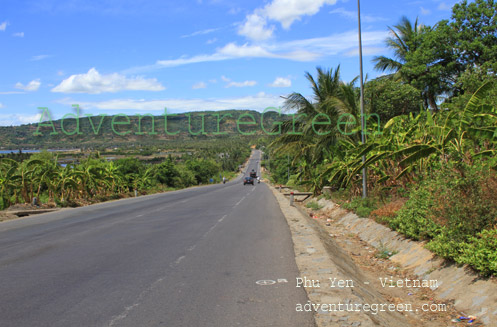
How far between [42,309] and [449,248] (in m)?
6.45

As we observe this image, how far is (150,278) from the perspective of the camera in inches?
291

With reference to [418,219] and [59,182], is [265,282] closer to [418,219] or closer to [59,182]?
[418,219]

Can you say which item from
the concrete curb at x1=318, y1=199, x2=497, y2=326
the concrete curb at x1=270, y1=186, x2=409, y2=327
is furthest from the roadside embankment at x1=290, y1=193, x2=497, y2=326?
the concrete curb at x1=270, y1=186, x2=409, y2=327

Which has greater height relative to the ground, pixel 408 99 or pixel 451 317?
pixel 408 99

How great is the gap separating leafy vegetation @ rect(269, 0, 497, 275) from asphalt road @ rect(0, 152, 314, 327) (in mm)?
2992

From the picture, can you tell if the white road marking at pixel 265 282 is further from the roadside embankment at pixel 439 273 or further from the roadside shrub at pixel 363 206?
the roadside shrub at pixel 363 206

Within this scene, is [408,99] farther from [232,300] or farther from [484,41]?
[232,300]

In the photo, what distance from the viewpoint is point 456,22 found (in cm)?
3139

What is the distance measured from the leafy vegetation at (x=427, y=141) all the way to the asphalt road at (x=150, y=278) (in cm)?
299

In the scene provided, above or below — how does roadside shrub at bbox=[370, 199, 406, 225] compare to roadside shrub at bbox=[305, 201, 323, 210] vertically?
above

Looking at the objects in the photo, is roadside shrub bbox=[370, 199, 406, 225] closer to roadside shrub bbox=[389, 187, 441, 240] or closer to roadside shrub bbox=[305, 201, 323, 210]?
roadside shrub bbox=[389, 187, 441, 240]

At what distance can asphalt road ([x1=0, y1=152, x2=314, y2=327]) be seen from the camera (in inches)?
216

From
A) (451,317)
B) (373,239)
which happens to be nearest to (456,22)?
(373,239)

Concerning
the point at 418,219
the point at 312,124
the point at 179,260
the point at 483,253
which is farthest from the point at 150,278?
the point at 312,124
